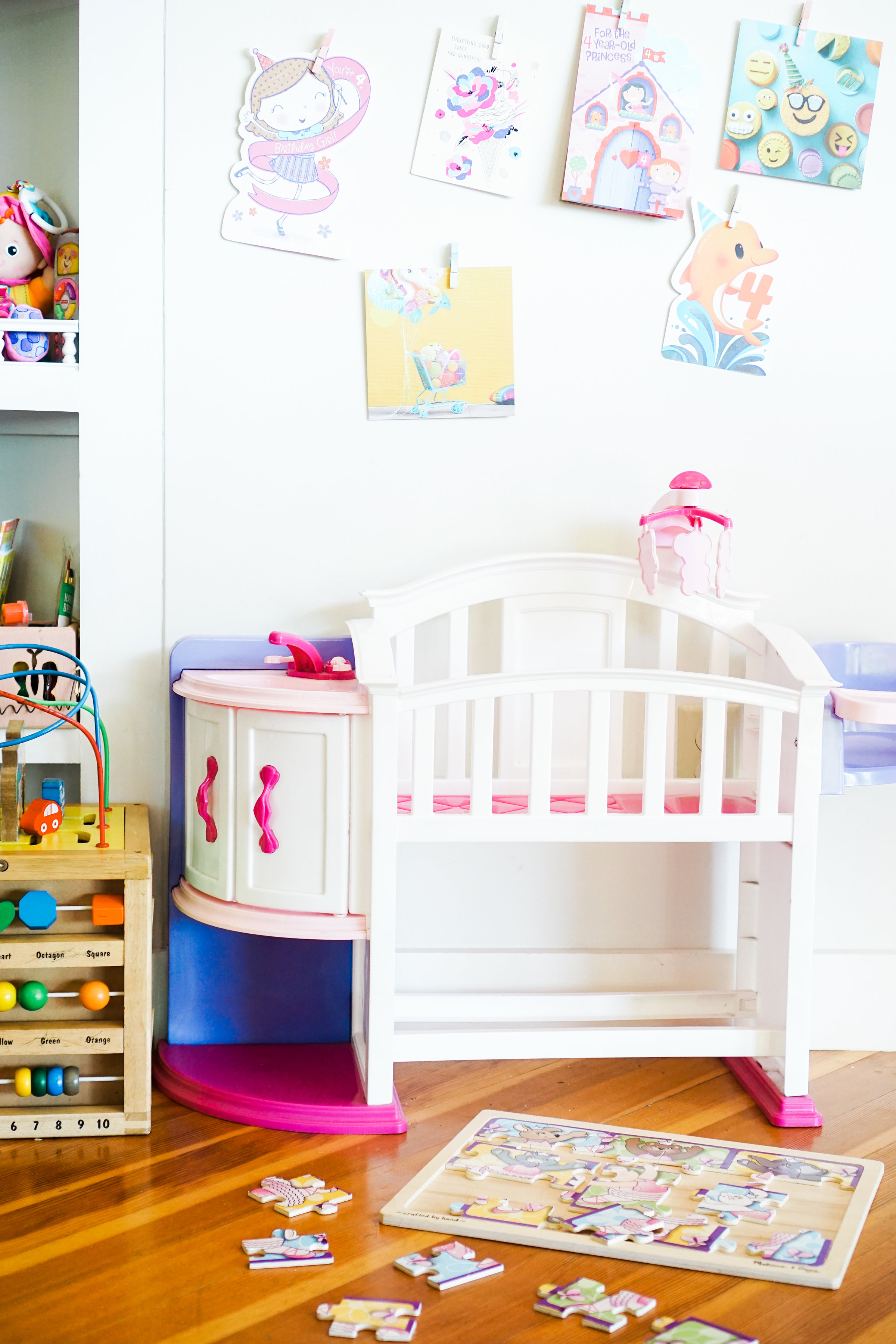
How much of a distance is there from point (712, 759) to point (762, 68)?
1.14 metres

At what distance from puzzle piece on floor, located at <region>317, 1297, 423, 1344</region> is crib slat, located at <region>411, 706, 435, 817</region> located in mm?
600

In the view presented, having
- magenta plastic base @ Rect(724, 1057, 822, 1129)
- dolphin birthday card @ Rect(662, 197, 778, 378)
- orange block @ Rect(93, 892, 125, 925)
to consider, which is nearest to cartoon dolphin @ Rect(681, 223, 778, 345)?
dolphin birthday card @ Rect(662, 197, 778, 378)

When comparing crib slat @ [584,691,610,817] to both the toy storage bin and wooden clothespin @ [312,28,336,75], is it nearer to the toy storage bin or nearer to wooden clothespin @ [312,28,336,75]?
the toy storage bin

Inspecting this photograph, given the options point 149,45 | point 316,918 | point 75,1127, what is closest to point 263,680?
point 316,918

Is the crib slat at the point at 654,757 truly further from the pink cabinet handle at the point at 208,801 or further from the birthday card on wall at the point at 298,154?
the birthday card on wall at the point at 298,154

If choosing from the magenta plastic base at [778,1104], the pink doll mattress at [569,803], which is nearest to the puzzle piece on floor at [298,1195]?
the pink doll mattress at [569,803]

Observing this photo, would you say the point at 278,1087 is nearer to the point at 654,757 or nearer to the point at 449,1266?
the point at 449,1266

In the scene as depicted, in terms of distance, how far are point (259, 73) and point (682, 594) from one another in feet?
3.36

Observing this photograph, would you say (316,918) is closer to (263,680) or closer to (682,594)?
(263,680)

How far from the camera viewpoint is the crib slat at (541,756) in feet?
5.32

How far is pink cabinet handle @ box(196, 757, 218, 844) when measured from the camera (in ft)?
5.60

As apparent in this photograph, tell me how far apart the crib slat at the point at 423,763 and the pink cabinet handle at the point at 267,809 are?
0.19 m

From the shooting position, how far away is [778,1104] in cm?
169

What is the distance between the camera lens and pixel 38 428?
2.00 meters
